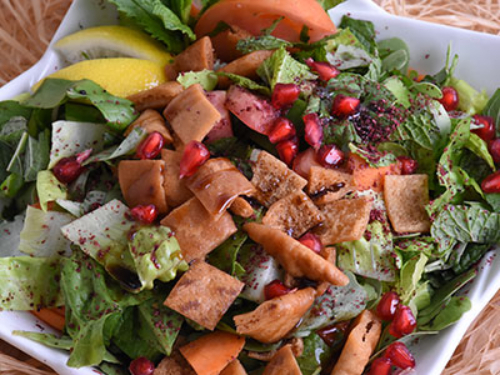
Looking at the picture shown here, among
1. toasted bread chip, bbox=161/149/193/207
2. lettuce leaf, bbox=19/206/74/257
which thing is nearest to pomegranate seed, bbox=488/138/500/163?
toasted bread chip, bbox=161/149/193/207

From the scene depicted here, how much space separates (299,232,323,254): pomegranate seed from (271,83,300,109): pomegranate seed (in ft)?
1.80

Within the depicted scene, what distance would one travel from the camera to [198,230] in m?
2.08

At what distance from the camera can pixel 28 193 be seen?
255 centimetres

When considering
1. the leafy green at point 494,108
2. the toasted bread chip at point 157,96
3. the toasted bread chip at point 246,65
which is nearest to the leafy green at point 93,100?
the toasted bread chip at point 157,96

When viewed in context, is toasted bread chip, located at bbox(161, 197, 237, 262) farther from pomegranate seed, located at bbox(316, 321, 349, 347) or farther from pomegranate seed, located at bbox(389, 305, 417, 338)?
pomegranate seed, located at bbox(389, 305, 417, 338)

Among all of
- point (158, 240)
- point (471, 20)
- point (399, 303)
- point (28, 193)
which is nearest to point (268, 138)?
point (158, 240)

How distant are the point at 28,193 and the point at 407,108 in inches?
63.7

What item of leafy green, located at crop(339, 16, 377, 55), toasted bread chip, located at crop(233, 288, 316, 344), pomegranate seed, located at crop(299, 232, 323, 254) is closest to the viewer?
toasted bread chip, located at crop(233, 288, 316, 344)

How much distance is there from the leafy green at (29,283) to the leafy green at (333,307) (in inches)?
36.5

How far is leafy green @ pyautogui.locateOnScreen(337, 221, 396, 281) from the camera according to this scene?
7.29 feet

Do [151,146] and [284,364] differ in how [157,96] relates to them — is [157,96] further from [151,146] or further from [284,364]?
[284,364]

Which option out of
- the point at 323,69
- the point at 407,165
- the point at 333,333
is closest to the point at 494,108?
the point at 407,165

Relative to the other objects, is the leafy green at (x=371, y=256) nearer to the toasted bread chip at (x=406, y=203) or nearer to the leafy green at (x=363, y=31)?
the toasted bread chip at (x=406, y=203)

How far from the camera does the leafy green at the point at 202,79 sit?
241 centimetres
